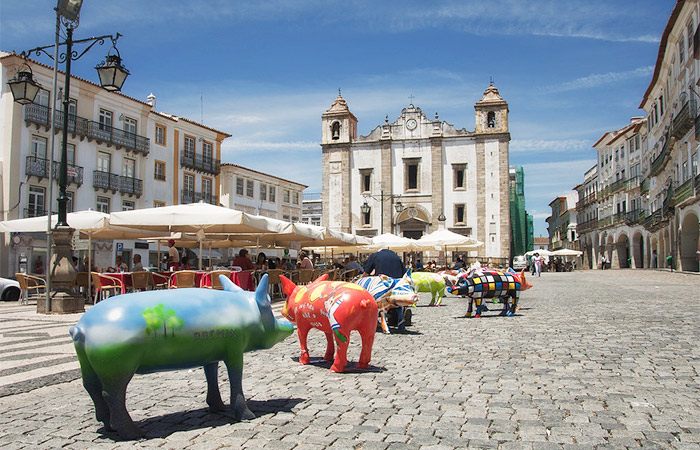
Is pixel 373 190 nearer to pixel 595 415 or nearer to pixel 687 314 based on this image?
pixel 687 314

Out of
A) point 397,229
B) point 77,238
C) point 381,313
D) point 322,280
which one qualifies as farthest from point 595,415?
point 397,229

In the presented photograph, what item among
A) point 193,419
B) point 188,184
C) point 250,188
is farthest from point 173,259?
point 250,188

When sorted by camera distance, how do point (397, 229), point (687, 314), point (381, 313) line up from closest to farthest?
point (381, 313), point (687, 314), point (397, 229)

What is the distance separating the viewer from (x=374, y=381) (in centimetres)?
557

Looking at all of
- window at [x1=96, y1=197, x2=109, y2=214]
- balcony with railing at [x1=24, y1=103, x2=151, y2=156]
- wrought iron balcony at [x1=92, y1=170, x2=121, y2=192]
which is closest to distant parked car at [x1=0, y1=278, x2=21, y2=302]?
balcony with railing at [x1=24, y1=103, x2=151, y2=156]

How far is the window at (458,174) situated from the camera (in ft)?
157

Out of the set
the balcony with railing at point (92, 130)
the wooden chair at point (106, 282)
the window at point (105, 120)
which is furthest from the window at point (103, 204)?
the wooden chair at point (106, 282)

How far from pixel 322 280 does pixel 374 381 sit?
1.39 meters

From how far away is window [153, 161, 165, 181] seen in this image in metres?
36.3

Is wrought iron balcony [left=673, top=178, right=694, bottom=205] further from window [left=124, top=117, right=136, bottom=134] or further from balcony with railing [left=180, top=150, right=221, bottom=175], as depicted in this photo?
window [left=124, top=117, right=136, bottom=134]

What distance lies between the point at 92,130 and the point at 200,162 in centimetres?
973

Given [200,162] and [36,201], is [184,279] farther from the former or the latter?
[200,162]

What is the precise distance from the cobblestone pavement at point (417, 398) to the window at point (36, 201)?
21254 millimetres

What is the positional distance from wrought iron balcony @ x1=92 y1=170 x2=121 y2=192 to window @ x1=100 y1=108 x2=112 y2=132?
7.87 ft
